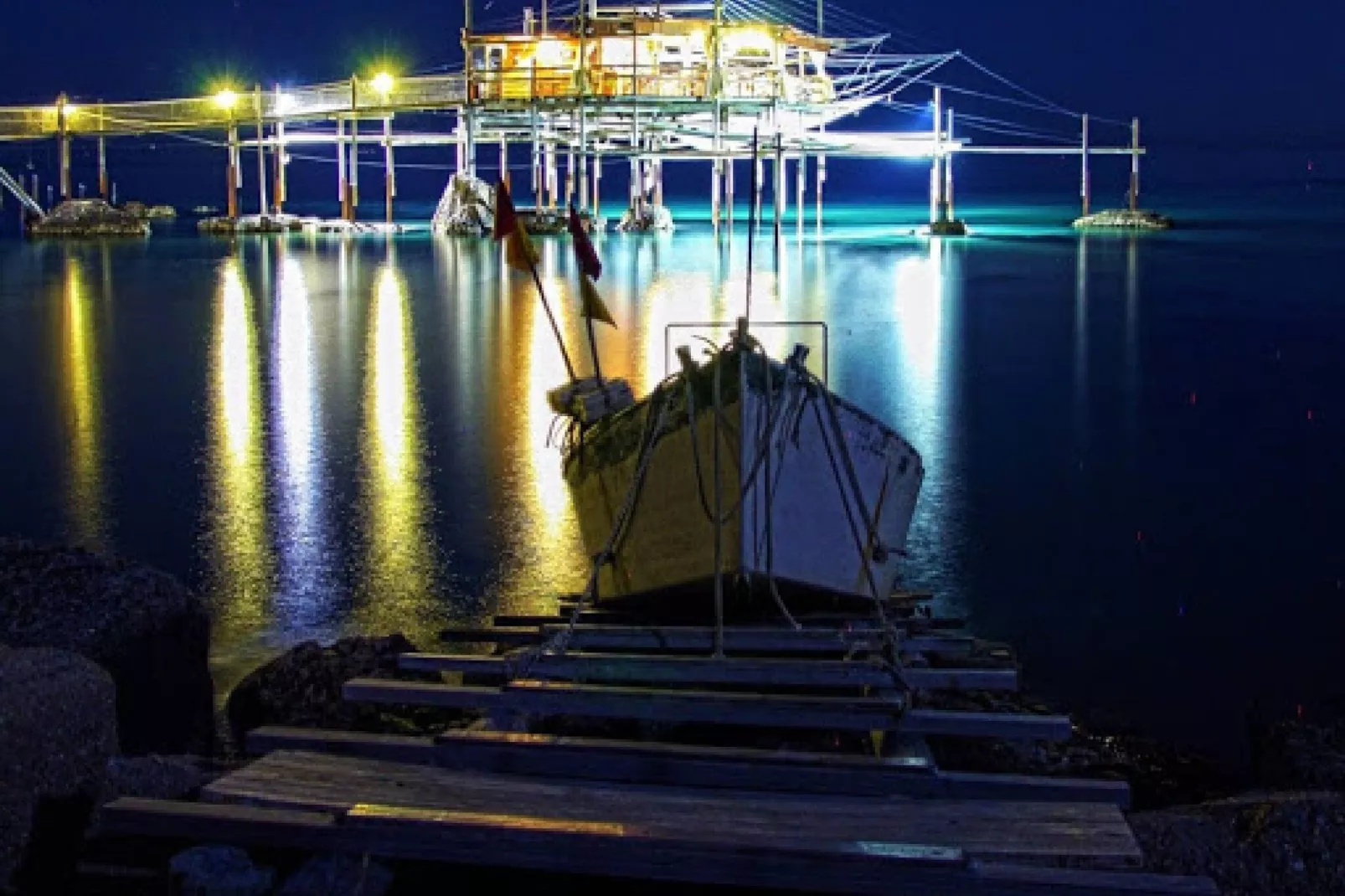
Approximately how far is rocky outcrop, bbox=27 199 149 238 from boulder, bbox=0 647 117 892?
6711cm

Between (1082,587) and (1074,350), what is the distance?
16.0 m

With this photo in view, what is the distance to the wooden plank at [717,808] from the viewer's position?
6258 mm

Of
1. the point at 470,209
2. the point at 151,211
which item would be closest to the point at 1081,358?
the point at 470,209

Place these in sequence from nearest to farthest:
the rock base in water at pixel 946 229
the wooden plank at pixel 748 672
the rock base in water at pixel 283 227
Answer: the wooden plank at pixel 748 672, the rock base in water at pixel 946 229, the rock base in water at pixel 283 227

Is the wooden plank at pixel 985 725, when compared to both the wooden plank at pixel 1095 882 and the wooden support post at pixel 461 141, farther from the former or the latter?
the wooden support post at pixel 461 141

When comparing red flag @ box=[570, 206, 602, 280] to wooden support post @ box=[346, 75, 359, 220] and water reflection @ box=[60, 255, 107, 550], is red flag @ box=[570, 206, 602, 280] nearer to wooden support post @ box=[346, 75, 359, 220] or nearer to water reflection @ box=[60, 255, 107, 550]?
water reflection @ box=[60, 255, 107, 550]

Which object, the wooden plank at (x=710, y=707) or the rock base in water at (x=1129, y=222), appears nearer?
the wooden plank at (x=710, y=707)

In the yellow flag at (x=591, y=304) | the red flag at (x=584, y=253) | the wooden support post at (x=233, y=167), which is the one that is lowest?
the yellow flag at (x=591, y=304)

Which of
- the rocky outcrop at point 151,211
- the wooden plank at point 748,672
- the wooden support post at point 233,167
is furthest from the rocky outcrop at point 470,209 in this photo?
the wooden plank at point 748,672

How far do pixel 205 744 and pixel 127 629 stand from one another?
3.08ft

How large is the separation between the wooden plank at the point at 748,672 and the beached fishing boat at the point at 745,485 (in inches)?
30.3

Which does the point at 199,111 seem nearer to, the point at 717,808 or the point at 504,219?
the point at 504,219

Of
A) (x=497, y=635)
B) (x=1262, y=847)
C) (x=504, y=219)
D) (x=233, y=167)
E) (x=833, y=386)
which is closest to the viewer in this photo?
(x=1262, y=847)

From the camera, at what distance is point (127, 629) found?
27.3ft
